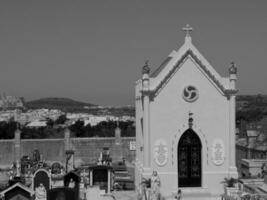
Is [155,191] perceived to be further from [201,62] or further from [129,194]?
[201,62]

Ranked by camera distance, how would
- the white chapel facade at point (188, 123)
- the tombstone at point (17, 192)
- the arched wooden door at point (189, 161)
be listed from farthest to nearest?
the arched wooden door at point (189, 161) < the white chapel facade at point (188, 123) < the tombstone at point (17, 192)

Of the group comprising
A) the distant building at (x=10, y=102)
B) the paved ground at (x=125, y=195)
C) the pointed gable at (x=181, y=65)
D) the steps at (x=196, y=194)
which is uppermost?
the distant building at (x=10, y=102)

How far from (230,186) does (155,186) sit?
2829 mm

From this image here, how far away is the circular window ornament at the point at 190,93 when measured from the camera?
16.9 metres

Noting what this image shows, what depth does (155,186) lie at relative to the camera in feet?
51.8

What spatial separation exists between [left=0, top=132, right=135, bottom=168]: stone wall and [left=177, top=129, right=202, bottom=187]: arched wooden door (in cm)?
1493

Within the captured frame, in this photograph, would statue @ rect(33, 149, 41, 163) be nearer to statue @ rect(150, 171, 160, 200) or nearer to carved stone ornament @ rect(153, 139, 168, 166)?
carved stone ornament @ rect(153, 139, 168, 166)

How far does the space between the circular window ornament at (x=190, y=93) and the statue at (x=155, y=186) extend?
2.98 m

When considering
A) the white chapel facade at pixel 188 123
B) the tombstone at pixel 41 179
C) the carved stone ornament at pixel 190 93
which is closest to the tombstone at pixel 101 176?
the tombstone at pixel 41 179

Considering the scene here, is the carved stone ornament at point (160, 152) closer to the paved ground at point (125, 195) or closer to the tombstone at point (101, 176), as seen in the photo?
the paved ground at point (125, 195)

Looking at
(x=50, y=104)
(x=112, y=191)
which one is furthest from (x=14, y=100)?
(x=112, y=191)

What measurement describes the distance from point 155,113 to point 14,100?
617ft

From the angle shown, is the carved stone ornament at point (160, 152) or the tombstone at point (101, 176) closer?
the carved stone ornament at point (160, 152)

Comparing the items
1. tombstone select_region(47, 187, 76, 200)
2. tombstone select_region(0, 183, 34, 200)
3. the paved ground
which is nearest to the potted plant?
the paved ground
